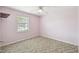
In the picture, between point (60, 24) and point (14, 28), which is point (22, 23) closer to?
point (14, 28)

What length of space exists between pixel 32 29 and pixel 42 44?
37cm

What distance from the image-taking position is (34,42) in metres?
1.92

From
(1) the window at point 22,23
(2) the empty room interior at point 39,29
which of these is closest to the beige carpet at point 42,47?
(2) the empty room interior at point 39,29

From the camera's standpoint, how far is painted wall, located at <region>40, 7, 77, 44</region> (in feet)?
6.06

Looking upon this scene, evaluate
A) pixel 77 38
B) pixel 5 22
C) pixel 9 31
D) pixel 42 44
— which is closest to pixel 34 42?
pixel 42 44

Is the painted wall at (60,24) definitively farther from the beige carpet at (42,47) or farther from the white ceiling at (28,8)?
the white ceiling at (28,8)

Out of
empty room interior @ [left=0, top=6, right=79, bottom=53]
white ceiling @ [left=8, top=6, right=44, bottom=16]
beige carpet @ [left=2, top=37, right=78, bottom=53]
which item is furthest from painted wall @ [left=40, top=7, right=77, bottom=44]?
white ceiling @ [left=8, top=6, right=44, bottom=16]

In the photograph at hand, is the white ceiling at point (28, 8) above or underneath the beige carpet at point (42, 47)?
above

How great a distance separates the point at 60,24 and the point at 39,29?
44 centimetres

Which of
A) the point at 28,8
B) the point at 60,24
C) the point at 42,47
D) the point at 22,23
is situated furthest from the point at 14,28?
the point at 60,24

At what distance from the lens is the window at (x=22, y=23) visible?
1.90 metres
